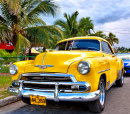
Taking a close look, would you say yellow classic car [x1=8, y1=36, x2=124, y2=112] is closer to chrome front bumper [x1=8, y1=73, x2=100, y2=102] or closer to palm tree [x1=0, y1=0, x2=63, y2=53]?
chrome front bumper [x1=8, y1=73, x2=100, y2=102]

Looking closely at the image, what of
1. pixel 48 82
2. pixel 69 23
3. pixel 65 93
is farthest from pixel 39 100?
pixel 69 23

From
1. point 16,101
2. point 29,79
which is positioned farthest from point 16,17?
point 29,79

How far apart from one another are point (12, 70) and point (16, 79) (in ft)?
0.87

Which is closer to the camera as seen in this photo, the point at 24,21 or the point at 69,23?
the point at 24,21

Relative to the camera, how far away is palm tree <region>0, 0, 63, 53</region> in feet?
36.6

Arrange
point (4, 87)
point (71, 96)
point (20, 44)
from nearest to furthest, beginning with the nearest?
point (71, 96), point (4, 87), point (20, 44)

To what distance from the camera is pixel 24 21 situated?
11969 mm

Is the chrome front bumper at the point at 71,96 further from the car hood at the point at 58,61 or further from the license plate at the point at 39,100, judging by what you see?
the car hood at the point at 58,61

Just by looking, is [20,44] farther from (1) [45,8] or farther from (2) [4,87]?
(2) [4,87]

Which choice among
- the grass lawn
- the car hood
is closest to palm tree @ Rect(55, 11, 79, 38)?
the grass lawn

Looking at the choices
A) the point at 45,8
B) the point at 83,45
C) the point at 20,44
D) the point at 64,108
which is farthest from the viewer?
the point at 45,8

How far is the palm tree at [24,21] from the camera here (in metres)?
11.2

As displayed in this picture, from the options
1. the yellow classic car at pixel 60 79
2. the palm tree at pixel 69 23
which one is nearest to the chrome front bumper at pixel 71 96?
the yellow classic car at pixel 60 79

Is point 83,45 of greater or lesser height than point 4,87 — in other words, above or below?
above
